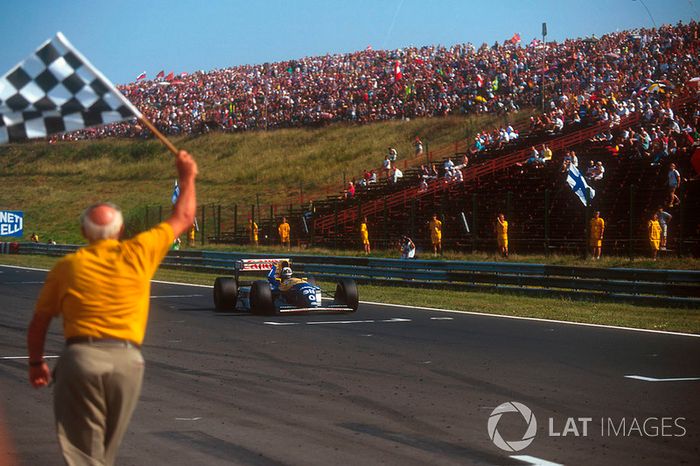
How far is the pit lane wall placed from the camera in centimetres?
2000

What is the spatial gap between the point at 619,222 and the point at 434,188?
32.3 feet

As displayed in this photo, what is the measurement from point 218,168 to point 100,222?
62648 mm

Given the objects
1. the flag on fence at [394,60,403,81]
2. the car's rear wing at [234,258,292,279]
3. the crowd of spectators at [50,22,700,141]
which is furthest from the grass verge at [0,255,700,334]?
the flag on fence at [394,60,403,81]

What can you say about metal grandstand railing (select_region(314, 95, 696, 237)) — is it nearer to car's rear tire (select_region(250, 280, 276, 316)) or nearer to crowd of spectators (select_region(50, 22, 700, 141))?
Answer: crowd of spectators (select_region(50, 22, 700, 141))

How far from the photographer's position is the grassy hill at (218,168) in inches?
2297

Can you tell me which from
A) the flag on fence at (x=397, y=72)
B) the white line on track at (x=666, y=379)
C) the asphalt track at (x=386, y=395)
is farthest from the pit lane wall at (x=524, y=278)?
the flag on fence at (x=397, y=72)

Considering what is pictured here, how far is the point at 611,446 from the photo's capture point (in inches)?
290

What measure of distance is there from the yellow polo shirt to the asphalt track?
2.36 metres

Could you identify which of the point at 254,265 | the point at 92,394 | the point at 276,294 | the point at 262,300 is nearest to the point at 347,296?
the point at 276,294

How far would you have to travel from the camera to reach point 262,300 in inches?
736

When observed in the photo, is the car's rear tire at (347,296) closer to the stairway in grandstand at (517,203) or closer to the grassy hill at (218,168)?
the stairway in grandstand at (517,203)

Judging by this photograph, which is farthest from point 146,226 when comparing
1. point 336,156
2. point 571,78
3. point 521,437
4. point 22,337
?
point 521,437

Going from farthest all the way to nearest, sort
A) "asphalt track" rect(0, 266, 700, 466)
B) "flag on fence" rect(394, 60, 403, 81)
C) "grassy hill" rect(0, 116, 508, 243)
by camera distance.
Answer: "grassy hill" rect(0, 116, 508, 243) < "flag on fence" rect(394, 60, 403, 81) < "asphalt track" rect(0, 266, 700, 466)

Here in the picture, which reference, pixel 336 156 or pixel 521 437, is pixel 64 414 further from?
pixel 336 156
